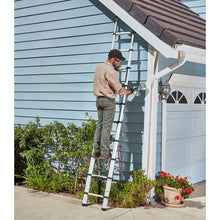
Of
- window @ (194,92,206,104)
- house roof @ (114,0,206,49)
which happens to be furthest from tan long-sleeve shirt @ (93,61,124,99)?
window @ (194,92,206,104)

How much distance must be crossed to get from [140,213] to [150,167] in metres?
0.89

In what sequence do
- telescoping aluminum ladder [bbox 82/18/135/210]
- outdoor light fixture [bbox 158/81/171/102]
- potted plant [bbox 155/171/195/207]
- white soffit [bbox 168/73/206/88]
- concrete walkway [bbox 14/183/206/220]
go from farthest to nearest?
white soffit [bbox 168/73/206/88]
outdoor light fixture [bbox 158/81/171/102]
potted plant [bbox 155/171/195/207]
telescoping aluminum ladder [bbox 82/18/135/210]
concrete walkway [bbox 14/183/206/220]

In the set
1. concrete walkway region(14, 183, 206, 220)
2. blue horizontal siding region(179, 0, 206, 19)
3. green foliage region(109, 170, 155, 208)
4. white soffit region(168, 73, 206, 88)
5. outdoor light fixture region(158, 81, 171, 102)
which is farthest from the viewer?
blue horizontal siding region(179, 0, 206, 19)

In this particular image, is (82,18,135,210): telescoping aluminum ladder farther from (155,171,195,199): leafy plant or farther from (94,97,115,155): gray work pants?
(155,171,195,199): leafy plant

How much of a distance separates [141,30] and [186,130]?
2.64 m

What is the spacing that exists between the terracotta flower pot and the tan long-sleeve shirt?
5.84 ft

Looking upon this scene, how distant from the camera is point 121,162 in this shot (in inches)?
239

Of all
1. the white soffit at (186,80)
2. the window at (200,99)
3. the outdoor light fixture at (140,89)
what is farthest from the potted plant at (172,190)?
the window at (200,99)

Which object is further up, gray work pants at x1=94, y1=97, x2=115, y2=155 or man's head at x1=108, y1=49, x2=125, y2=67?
man's head at x1=108, y1=49, x2=125, y2=67

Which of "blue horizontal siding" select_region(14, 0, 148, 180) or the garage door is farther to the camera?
the garage door

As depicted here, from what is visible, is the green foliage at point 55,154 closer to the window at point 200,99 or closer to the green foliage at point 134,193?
the green foliage at point 134,193

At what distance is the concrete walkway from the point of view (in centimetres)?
497

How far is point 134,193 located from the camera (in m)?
5.40
